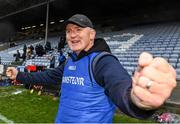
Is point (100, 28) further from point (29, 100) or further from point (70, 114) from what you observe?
point (70, 114)

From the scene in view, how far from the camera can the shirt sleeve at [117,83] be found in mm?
1748

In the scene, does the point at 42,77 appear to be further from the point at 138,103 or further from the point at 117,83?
the point at 138,103

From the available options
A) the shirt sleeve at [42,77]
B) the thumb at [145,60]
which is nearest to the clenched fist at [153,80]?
the thumb at [145,60]

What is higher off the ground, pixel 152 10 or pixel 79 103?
pixel 152 10

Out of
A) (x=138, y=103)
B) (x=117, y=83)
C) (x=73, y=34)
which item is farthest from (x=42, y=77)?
(x=138, y=103)

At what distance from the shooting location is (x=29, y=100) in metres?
11.9

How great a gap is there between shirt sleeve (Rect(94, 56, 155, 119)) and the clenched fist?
180 mm

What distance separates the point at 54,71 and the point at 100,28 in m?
31.1

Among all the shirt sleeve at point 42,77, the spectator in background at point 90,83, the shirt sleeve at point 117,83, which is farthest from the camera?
the shirt sleeve at point 42,77

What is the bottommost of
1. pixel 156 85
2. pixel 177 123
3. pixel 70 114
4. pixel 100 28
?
pixel 177 123

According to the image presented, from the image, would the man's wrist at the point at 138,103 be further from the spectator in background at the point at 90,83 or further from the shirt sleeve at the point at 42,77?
the shirt sleeve at the point at 42,77

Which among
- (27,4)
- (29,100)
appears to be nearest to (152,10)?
(27,4)

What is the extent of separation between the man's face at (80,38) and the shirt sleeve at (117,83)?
34 centimetres

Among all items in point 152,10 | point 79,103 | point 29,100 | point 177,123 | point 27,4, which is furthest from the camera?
point 27,4
